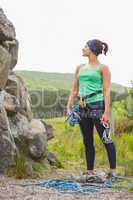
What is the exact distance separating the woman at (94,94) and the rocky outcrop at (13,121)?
4.22 feet

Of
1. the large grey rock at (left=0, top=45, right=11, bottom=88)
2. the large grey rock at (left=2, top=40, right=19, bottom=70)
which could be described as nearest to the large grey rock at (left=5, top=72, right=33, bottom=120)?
the large grey rock at (left=2, top=40, right=19, bottom=70)

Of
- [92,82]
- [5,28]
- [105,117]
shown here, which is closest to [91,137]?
[105,117]

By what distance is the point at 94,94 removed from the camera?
8328 mm

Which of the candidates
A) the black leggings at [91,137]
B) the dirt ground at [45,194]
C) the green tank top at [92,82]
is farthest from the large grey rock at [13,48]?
the dirt ground at [45,194]

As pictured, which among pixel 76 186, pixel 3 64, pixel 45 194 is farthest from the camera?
pixel 3 64

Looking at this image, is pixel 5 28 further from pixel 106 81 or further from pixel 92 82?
pixel 106 81

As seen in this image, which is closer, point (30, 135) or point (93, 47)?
point (93, 47)

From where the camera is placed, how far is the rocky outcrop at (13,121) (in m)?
9.09

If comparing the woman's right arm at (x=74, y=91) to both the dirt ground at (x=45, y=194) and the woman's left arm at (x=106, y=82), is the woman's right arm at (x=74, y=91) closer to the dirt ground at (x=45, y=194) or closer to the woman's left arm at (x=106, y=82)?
the woman's left arm at (x=106, y=82)

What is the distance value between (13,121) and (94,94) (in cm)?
Result: 223

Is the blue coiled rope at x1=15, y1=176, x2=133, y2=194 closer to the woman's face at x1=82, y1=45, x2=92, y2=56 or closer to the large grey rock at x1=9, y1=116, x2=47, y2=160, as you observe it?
the large grey rock at x1=9, y1=116, x2=47, y2=160

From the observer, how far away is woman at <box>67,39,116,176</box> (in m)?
8.25

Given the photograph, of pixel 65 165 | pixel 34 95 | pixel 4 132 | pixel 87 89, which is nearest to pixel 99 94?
pixel 87 89

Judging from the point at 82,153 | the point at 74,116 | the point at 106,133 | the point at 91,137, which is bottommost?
the point at 82,153
